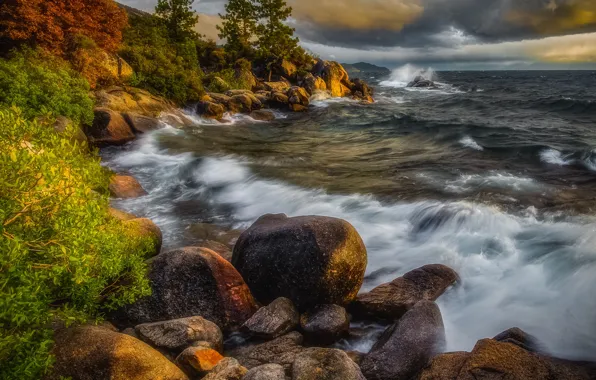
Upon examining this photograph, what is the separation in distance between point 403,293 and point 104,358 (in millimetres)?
5586

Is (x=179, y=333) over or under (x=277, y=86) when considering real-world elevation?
under

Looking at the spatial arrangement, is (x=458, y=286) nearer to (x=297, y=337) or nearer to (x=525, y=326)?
(x=525, y=326)

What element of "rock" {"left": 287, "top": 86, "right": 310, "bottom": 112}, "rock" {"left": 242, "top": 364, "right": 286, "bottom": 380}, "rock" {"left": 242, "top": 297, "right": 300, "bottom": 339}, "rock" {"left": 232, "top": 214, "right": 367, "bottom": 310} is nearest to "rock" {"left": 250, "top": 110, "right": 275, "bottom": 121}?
"rock" {"left": 287, "top": 86, "right": 310, "bottom": 112}

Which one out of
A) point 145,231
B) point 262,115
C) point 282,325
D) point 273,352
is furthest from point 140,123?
point 273,352

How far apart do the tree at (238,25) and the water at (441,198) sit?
2704 cm

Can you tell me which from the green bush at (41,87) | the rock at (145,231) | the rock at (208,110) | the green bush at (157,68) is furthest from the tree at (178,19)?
the rock at (145,231)

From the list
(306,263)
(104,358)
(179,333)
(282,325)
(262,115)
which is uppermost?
(262,115)

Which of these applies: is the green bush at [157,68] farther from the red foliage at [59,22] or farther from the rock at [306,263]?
the rock at [306,263]

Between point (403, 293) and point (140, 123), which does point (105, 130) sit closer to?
point (140, 123)

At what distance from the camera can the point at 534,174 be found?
1620 centimetres

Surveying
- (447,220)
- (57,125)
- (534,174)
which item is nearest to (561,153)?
(534,174)

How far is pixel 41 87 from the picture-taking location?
51.0 ft

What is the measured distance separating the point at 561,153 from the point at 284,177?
48.5 ft

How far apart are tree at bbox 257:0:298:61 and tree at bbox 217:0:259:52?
56.3 inches
